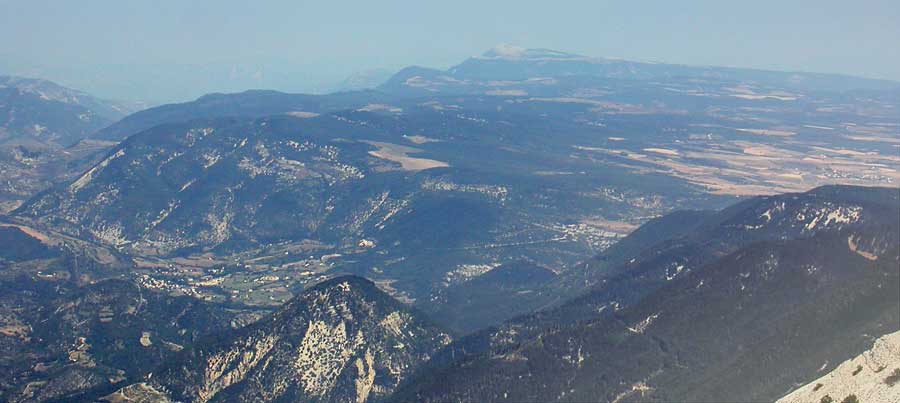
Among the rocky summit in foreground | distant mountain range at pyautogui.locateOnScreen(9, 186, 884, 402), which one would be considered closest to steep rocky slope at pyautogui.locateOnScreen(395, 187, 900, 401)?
distant mountain range at pyautogui.locateOnScreen(9, 186, 884, 402)

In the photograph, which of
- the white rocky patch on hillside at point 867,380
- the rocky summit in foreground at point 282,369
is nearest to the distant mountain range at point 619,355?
the rocky summit in foreground at point 282,369

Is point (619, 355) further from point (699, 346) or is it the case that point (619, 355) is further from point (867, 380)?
point (867, 380)

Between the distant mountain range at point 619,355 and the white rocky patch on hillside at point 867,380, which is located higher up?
the white rocky patch on hillside at point 867,380

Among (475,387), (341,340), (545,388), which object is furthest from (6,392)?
(545,388)

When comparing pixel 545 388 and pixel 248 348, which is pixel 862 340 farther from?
pixel 248 348

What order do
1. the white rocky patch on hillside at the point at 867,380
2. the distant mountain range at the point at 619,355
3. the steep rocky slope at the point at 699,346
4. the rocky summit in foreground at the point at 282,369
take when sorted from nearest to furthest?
the white rocky patch on hillside at the point at 867,380 < the steep rocky slope at the point at 699,346 < the distant mountain range at the point at 619,355 < the rocky summit in foreground at the point at 282,369

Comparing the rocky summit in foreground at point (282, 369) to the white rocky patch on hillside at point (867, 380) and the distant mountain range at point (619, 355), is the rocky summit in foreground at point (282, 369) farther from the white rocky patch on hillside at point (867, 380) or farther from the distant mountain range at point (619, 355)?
the white rocky patch on hillside at point (867, 380)

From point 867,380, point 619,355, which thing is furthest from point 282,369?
point 867,380

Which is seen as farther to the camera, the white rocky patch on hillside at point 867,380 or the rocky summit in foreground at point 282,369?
the rocky summit in foreground at point 282,369
